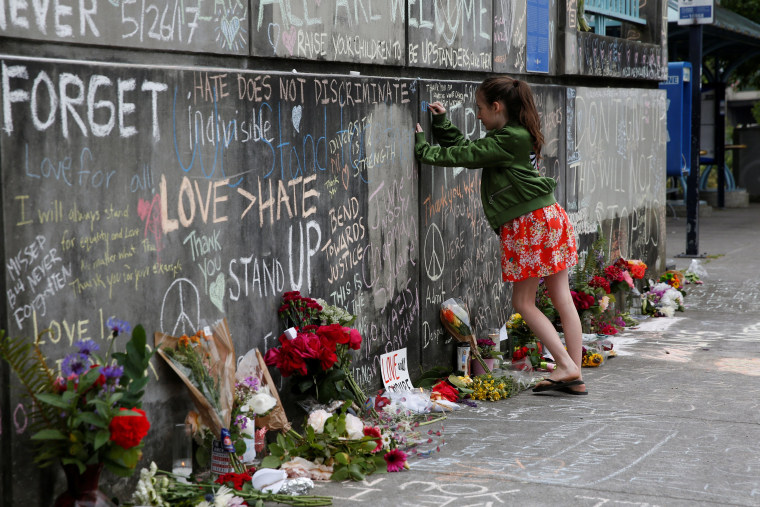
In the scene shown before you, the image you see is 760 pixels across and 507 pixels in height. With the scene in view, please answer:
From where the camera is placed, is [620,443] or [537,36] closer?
[620,443]

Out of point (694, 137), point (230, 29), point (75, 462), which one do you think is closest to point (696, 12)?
point (694, 137)

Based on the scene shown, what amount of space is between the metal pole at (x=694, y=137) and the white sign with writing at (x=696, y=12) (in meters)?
0.14

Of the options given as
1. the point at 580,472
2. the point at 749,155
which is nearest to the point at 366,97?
the point at 580,472

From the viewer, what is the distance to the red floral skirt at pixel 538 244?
5965 mm

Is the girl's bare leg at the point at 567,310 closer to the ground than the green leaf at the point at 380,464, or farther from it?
farther from it

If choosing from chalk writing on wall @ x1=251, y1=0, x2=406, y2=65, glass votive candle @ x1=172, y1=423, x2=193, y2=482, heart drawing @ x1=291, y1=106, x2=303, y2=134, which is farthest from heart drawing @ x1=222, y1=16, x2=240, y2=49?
glass votive candle @ x1=172, y1=423, x2=193, y2=482

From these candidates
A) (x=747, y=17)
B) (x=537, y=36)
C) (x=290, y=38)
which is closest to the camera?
(x=290, y=38)

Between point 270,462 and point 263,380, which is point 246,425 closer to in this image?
point 270,462

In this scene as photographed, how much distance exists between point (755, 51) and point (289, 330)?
1668cm

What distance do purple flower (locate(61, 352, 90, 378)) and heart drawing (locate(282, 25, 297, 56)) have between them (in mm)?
2188

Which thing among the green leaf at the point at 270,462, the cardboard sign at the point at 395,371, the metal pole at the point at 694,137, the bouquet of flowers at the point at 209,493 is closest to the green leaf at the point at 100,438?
the bouquet of flowers at the point at 209,493

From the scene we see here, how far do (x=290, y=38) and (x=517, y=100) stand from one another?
1482 millimetres

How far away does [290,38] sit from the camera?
5.16 meters

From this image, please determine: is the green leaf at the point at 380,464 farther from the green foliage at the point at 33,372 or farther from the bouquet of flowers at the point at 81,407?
the green foliage at the point at 33,372
